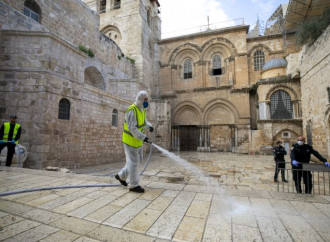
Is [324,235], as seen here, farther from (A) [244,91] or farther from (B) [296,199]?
(A) [244,91]

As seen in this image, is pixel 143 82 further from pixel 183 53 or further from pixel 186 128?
pixel 186 128

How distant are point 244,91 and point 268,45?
6083 millimetres

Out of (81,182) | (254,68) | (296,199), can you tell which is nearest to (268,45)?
(254,68)

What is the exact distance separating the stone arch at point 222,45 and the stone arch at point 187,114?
22.4 feet

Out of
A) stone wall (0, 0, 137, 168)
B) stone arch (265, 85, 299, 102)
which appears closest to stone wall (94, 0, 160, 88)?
stone wall (0, 0, 137, 168)

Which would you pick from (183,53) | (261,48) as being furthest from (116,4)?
(261,48)

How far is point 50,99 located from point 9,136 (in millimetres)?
2103

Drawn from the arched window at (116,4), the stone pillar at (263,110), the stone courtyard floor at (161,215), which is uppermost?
the arched window at (116,4)

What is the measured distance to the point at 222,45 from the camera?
1986 centimetres

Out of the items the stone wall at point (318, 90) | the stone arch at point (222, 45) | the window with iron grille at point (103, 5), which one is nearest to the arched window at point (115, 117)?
the stone wall at point (318, 90)

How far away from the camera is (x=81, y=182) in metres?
3.91

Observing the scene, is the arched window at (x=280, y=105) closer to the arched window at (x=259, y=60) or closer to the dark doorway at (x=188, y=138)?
the arched window at (x=259, y=60)

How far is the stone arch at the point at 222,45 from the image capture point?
19.3m

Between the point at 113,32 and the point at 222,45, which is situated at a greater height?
the point at 113,32
